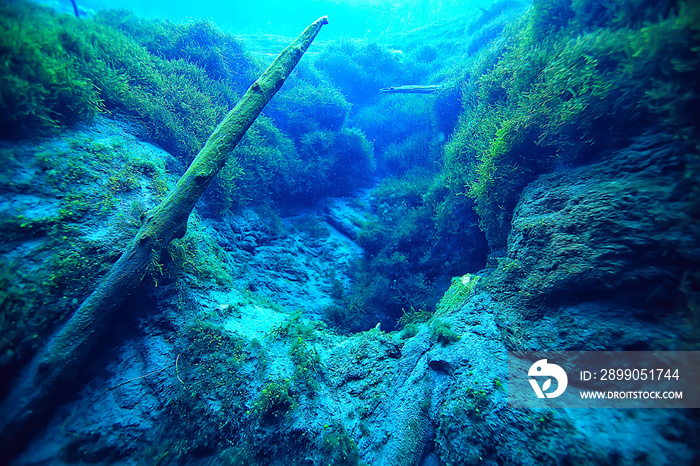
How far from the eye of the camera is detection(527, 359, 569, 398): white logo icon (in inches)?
87.7

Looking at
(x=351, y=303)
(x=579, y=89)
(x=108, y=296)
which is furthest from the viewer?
(x=351, y=303)

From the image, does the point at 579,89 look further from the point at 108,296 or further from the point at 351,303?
the point at 108,296

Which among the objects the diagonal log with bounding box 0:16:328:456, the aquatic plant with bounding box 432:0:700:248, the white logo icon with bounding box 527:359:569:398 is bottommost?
the diagonal log with bounding box 0:16:328:456

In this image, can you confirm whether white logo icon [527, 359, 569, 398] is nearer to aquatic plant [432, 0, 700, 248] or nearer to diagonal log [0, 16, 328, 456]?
aquatic plant [432, 0, 700, 248]

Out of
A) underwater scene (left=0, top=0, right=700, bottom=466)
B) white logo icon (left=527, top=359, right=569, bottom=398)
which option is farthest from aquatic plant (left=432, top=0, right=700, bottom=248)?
white logo icon (left=527, top=359, right=569, bottom=398)

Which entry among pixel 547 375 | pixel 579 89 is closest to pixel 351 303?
pixel 547 375

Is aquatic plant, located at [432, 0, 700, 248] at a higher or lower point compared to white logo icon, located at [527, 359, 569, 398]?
higher

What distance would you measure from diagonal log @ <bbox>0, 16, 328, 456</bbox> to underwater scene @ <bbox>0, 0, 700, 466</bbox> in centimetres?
2

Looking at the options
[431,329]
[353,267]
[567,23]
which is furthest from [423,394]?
[567,23]

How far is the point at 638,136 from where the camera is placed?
2.67 metres

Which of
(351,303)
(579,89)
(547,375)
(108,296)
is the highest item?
(579,89)

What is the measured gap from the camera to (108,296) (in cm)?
295

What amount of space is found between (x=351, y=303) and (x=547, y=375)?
168 inches

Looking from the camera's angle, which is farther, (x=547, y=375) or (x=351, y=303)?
(x=351, y=303)
